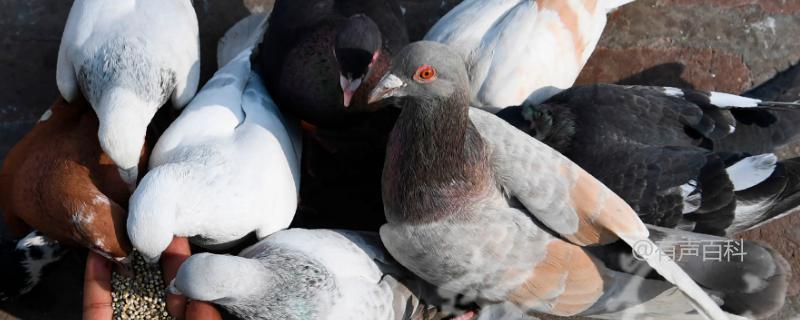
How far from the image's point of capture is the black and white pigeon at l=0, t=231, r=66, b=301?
283 centimetres

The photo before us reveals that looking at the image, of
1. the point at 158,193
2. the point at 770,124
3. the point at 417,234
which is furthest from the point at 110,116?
the point at 770,124

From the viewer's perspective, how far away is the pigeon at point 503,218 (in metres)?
2.45

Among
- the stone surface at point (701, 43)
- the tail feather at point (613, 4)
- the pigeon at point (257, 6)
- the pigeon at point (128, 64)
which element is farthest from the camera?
the pigeon at point (257, 6)

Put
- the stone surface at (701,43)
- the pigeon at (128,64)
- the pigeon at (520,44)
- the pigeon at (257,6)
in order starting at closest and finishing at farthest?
the pigeon at (128,64) < the pigeon at (520,44) < the stone surface at (701,43) < the pigeon at (257,6)

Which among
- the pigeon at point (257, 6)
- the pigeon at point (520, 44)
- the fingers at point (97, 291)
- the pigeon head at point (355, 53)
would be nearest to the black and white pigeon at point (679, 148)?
the pigeon at point (520, 44)

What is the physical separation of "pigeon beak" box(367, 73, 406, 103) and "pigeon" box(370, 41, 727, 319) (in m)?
0.15

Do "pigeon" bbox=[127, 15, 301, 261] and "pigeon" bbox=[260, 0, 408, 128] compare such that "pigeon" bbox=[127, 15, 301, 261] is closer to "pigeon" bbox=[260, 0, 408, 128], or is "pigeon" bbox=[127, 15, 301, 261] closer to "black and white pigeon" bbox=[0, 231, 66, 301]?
"pigeon" bbox=[260, 0, 408, 128]

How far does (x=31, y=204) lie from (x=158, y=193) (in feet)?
1.90

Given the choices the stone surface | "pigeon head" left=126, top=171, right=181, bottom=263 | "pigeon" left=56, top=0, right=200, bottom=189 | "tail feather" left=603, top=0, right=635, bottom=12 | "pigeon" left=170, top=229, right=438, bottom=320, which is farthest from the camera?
the stone surface

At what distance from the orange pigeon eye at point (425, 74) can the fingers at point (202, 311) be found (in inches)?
37.8

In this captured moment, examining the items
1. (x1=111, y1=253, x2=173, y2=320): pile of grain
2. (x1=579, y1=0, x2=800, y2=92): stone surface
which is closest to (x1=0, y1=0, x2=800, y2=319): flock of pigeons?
(x1=111, y1=253, x2=173, y2=320): pile of grain

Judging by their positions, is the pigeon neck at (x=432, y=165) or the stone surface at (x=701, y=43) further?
the stone surface at (x=701, y=43)

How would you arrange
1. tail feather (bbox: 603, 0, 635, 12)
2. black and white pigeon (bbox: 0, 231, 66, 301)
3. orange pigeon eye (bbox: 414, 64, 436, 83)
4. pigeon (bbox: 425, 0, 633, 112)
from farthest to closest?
tail feather (bbox: 603, 0, 635, 12)
pigeon (bbox: 425, 0, 633, 112)
black and white pigeon (bbox: 0, 231, 66, 301)
orange pigeon eye (bbox: 414, 64, 436, 83)

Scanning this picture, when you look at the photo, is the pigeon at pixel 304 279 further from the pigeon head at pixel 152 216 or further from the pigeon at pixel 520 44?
the pigeon at pixel 520 44
